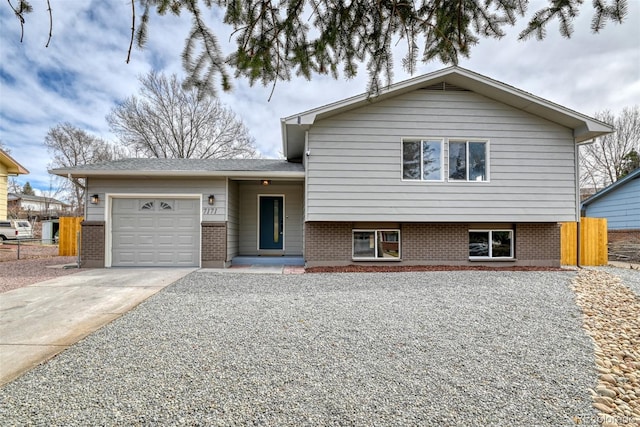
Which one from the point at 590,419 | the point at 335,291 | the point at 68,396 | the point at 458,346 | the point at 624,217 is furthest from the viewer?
the point at 624,217

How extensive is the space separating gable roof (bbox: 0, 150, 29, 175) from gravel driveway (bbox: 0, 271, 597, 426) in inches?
520

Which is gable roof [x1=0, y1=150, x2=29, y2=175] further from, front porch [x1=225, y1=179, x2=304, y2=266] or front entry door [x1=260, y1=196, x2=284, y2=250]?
front entry door [x1=260, y1=196, x2=284, y2=250]

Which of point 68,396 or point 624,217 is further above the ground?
point 624,217

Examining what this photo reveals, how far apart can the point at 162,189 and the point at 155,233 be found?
49.7 inches

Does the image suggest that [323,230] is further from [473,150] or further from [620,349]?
[620,349]

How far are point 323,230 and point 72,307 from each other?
554 centimetres

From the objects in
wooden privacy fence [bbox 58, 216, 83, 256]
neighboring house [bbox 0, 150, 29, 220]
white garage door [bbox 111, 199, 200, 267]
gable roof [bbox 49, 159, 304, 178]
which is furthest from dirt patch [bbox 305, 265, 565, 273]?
neighboring house [bbox 0, 150, 29, 220]

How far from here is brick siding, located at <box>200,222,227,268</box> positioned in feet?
27.4

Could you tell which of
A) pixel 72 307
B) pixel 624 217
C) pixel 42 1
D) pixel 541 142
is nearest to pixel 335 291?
pixel 72 307

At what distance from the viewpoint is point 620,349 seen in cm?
332

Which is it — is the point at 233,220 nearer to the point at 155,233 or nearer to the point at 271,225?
the point at 271,225

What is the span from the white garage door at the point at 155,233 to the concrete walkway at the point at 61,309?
91 cm

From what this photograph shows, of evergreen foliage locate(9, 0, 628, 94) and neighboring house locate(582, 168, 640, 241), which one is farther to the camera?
neighboring house locate(582, 168, 640, 241)

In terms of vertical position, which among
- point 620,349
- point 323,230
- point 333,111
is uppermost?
point 333,111
